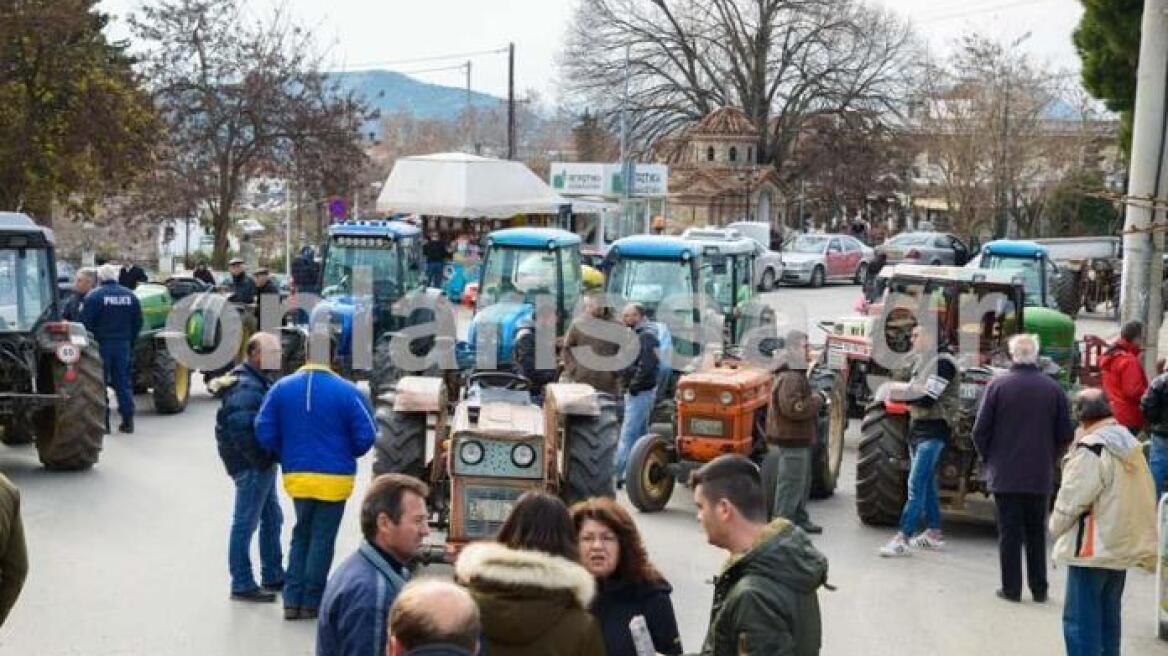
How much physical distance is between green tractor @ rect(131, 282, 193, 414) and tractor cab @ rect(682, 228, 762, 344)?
6.17 meters

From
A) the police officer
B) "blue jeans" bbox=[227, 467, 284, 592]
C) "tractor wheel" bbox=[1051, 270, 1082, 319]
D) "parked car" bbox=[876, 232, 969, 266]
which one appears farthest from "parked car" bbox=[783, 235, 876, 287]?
"blue jeans" bbox=[227, 467, 284, 592]

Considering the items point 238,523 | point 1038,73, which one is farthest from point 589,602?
point 1038,73

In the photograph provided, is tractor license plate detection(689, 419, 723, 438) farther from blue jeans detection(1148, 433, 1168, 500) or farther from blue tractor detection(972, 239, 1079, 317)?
blue tractor detection(972, 239, 1079, 317)

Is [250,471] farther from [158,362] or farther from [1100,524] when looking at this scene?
[158,362]

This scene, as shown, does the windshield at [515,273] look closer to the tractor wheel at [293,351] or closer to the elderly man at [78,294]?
the tractor wheel at [293,351]

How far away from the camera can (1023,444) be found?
10625mm

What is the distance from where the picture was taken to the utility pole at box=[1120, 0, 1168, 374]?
52.9 feet

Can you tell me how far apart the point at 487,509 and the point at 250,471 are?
4.92 ft

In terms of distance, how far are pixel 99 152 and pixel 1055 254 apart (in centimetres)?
2298

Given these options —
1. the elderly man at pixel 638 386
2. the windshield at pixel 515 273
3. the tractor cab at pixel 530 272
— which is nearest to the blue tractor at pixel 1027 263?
the tractor cab at pixel 530 272

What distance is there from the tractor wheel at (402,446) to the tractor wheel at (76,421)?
4.32 metres

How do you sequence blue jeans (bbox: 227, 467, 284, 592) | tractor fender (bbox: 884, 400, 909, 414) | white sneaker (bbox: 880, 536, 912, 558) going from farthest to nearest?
tractor fender (bbox: 884, 400, 909, 414) < white sneaker (bbox: 880, 536, 912, 558) < blue jeans (bbox: 227, 467, 284, 592)

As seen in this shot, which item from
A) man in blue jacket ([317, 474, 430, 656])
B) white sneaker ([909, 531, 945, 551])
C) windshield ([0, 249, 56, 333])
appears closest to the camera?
man in blue jacket ([317, 474, 430, 656])

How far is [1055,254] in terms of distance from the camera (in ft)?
131
